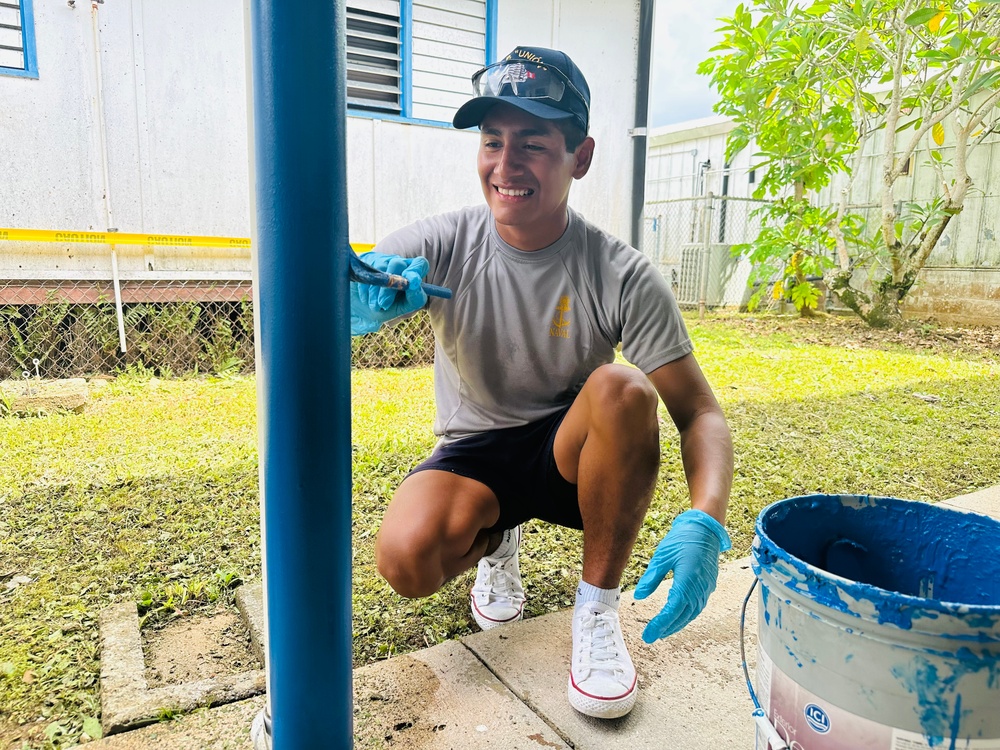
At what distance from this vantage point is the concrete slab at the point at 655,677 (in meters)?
1.40

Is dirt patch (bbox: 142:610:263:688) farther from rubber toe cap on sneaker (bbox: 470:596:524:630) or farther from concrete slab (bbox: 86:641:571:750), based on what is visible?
rubber toe cap on sneaker (bbox: 470:596:524:630)

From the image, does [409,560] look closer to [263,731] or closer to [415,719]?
[415,719]

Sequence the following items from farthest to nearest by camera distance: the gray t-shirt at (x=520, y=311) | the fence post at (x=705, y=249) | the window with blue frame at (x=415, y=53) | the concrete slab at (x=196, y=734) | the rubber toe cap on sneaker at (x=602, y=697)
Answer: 1. the fence post at (x=705, y=249)
2. the window with blue frame at (x=415, y=53)
3. the gray t-shirt at (x=520, y=311)
4. the rubber toe cap on sneaker at (x=602, y=697)
5. the concrete slab at (x=196, y=734)

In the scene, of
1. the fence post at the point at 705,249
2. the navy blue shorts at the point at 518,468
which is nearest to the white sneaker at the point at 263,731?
the navy blue shorts at the point at 518,468

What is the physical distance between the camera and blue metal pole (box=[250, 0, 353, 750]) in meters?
0.94

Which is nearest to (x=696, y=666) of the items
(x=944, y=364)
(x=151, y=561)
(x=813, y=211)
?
(x=151, y=561)

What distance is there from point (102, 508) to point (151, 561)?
0.56 metres

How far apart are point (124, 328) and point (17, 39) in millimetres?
1805

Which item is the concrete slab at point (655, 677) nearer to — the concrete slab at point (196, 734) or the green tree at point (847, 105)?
the concrete slab at point (196, 734)

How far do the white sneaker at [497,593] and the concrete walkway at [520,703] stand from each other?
8cm

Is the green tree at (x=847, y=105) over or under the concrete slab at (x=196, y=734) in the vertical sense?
over

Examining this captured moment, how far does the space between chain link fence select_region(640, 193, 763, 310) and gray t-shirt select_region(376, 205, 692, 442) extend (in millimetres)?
8732

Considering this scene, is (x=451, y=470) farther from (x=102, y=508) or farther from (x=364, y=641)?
(x=102, y=508)

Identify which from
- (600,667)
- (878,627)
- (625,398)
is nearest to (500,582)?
(600,667)
